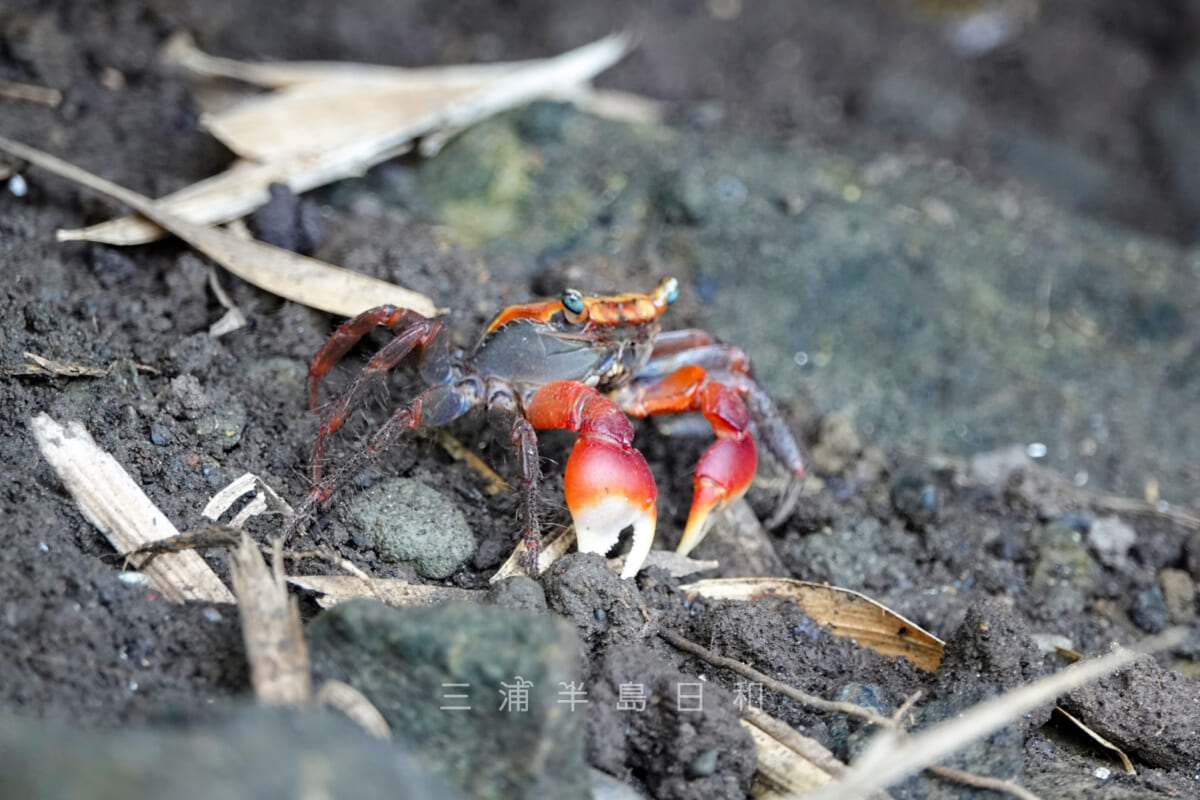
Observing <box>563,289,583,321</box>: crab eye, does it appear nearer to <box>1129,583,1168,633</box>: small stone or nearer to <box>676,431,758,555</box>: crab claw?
<box>676,431,758,555</box>: crab claw

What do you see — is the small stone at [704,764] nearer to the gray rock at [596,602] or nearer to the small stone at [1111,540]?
the gray rock at [596,602]

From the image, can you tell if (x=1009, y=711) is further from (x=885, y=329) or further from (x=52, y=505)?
(x=885, y=329)

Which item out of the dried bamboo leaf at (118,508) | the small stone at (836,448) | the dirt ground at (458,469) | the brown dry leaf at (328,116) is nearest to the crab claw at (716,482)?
the dirt ground at (458,469)

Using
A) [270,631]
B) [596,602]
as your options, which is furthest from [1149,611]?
[270,631]

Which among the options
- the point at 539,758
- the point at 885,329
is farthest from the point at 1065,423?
the point at 539,758

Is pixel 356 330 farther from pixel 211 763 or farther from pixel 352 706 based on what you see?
pixel 211 763
